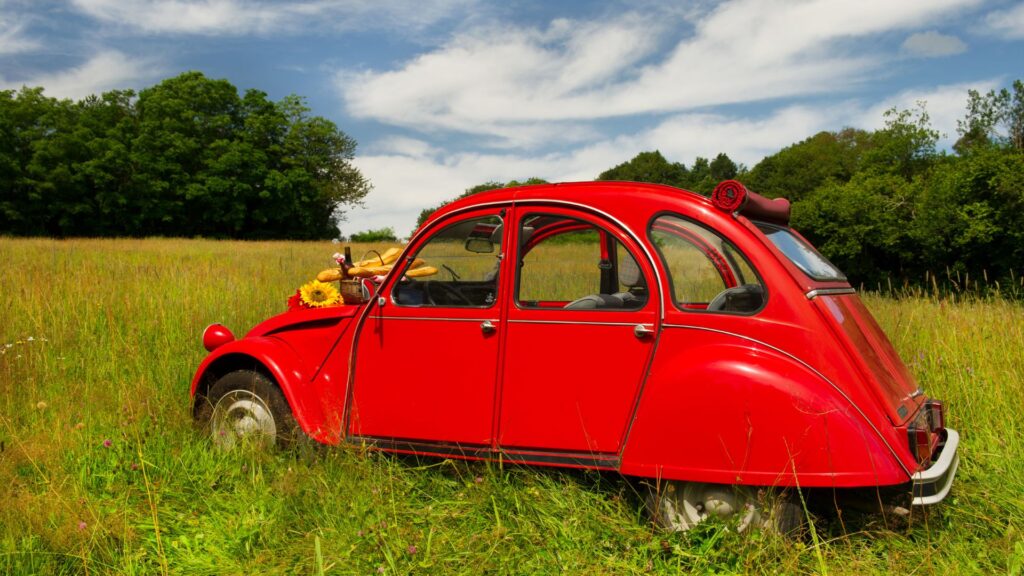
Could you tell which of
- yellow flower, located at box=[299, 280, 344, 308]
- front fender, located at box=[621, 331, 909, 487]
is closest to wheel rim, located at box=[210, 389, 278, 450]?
yellow flower, located at box=[299, 280, 344, 308]

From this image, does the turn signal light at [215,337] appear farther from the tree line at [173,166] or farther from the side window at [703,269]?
Result: the tree line at [173,166]

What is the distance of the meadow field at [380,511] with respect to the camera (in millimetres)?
3260

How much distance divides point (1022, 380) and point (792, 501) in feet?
11.8

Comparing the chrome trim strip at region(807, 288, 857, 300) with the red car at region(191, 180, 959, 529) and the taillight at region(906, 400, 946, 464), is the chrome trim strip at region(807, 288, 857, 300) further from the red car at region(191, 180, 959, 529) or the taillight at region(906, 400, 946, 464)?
the taillight at region(906, 400, 946, 464)

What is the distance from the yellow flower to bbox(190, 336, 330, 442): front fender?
38 cm

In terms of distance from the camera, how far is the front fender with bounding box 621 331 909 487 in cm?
306

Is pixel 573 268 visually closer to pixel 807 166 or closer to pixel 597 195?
pixel 597 195

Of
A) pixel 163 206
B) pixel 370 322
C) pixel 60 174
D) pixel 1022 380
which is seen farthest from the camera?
pixel 163 206

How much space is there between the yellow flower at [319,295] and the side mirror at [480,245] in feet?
4.22

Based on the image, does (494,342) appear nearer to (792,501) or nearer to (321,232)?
(792,501)

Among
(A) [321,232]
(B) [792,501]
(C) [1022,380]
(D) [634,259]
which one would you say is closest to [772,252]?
(D) [634,259]

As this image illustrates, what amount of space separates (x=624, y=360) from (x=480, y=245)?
1.16 m

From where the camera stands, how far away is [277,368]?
4414 mm

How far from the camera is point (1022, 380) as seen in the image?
5547mm
